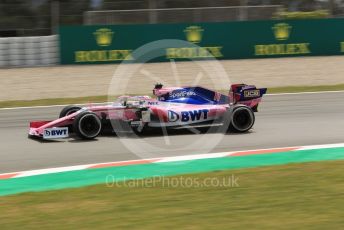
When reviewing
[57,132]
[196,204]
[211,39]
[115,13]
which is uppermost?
[115,13]

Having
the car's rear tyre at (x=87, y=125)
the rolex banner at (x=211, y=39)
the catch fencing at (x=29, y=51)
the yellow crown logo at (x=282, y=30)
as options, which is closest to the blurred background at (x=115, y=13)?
the catch fencing at (x=29, y=51)

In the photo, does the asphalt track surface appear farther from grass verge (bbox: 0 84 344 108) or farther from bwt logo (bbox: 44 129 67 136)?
grass verge (bbox: 0 84 344 108)

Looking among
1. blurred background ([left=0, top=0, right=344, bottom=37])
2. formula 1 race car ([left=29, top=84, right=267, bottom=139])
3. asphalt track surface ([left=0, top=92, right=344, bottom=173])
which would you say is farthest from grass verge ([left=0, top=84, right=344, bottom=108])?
blurred background ([left=0, top=0, right=344, bottom=37])

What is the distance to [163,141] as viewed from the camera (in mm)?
9164

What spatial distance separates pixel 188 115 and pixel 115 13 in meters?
17.3

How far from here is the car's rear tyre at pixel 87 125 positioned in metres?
8.81

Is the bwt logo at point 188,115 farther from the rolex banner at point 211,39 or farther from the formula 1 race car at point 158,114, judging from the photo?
the rolex banner at point 211,39

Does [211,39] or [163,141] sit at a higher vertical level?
[211,39]

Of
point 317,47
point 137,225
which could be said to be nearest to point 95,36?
point 317,47

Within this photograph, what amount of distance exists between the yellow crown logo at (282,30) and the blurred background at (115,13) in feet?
15.2

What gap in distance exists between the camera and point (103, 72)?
1941cm

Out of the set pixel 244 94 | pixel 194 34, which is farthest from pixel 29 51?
pixel 244 94

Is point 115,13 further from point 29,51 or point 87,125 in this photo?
point 87,125

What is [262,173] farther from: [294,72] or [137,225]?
[294,72]
